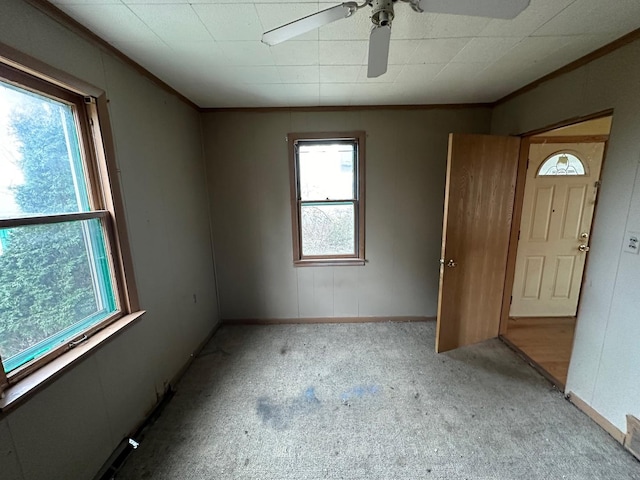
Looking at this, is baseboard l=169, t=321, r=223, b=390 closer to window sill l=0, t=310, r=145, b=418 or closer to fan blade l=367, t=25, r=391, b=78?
window sill l=0, t=310, r=145, b=418

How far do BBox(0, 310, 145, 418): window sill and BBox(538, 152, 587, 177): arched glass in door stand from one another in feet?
12.9

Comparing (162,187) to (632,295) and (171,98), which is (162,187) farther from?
(632,295)

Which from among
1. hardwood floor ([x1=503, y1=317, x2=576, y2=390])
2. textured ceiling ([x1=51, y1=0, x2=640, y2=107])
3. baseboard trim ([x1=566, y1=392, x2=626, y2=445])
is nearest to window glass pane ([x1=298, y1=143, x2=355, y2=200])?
textured ceiling ([x1=51, y1=0, x2=640, y2=107])

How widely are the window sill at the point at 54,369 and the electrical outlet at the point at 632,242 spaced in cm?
300

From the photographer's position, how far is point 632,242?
1473 millimetres

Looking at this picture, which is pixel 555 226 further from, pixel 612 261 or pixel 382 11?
pixel 382 11

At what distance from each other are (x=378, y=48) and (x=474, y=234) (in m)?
1.84

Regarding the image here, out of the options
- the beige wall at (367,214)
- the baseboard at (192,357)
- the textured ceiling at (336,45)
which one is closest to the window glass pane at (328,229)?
the beige wall at (367,214)

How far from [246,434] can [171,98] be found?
8.60 feet

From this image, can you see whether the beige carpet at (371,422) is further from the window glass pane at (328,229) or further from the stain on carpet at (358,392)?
the window glass pane at (328,229)

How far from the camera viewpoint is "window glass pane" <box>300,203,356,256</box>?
9.51ft

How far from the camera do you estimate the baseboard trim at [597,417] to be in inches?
61.1

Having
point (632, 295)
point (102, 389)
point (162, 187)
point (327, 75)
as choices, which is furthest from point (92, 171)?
point (632, 295)

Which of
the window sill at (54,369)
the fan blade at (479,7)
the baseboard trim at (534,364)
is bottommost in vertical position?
the baseboard trim at (534,364)
